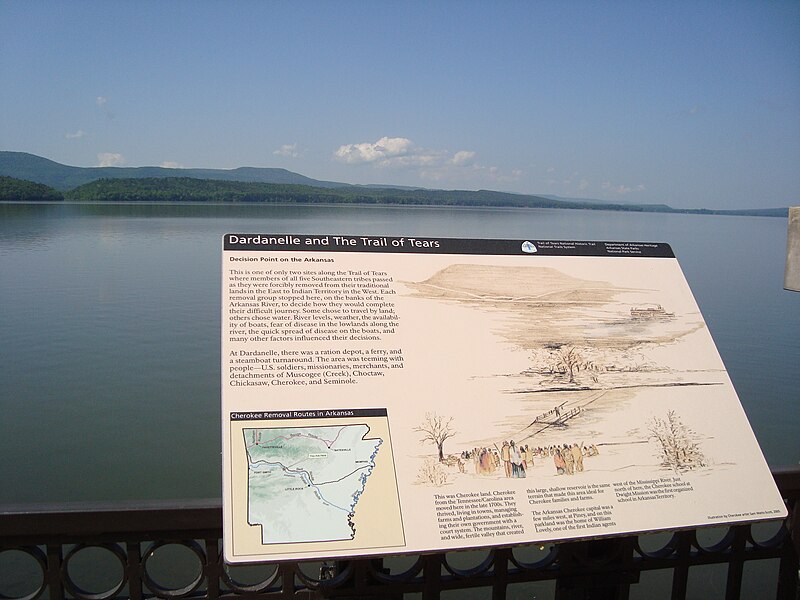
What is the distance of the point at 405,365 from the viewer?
1.46 metres

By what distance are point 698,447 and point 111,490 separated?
4.35 meters

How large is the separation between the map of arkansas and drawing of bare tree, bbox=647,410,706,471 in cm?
69

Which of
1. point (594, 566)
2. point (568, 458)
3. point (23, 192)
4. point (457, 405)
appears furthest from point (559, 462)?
point (23, 192)

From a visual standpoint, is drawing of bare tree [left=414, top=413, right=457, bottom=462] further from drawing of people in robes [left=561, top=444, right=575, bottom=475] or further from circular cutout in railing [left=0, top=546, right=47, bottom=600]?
circular cutout in railing [left=0, top=546, right=47, bottom=600]

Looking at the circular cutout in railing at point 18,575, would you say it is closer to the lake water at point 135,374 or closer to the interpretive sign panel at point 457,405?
the lake water at point 135,374

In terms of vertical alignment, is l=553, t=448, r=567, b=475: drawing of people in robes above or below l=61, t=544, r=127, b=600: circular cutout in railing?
above

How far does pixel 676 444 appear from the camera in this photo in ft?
5.02

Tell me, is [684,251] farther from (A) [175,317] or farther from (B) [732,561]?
(B) [732,561]

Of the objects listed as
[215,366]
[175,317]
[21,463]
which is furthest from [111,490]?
[175,317]

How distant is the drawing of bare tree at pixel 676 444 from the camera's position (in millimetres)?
1505

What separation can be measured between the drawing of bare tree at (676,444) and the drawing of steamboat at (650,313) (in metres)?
0.29

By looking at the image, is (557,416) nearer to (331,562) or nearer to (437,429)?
(437,429)

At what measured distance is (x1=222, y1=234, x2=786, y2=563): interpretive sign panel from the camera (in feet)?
4.19

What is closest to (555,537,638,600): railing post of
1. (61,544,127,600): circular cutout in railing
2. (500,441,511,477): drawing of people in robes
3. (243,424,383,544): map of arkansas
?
(500,441,511,477): drawing of people in robes
